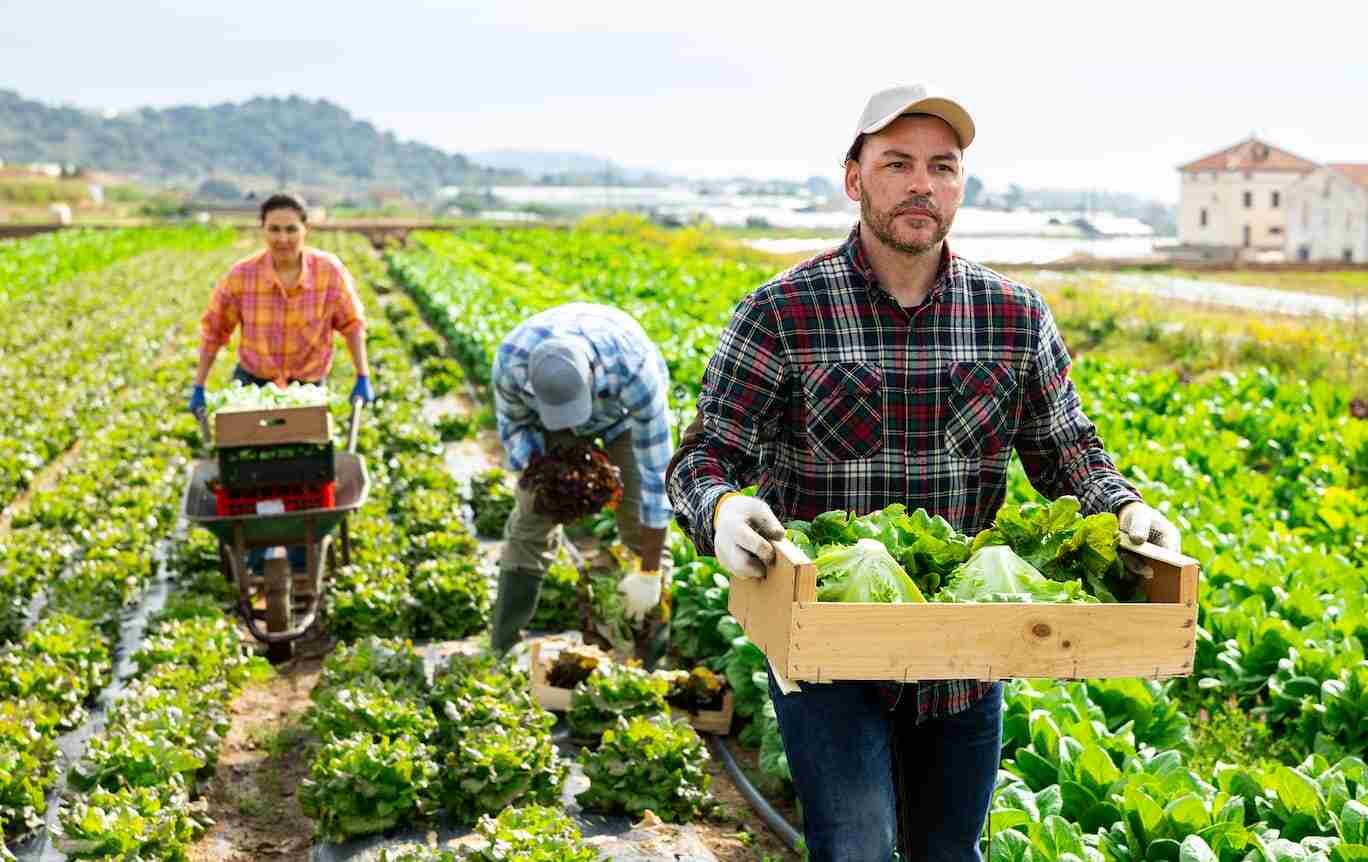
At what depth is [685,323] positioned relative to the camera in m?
16.9

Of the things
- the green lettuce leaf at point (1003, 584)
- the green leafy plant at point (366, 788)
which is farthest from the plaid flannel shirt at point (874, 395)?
the green leafy plant at point (366, 788)

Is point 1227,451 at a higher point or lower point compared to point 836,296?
lower


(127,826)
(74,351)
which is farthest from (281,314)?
(74,351)

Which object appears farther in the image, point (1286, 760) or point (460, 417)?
point (460, 417)

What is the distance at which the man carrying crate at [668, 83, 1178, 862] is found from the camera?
2.86 m

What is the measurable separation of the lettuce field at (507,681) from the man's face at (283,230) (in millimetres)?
1164

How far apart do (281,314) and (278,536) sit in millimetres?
1189

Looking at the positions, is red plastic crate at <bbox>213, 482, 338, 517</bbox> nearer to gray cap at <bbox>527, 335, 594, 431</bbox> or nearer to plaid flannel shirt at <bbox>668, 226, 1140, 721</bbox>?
gray cap at <bbox>527, 335, 594, 431</bbox>

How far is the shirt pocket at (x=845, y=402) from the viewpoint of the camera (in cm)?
297

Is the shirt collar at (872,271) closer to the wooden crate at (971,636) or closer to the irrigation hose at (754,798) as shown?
the wooden crate at (971,636)

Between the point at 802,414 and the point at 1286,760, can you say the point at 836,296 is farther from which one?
the point at 1286,760

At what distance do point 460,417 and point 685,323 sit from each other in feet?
16.4

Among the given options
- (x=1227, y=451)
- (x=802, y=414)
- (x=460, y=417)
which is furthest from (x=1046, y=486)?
(x=460, y=417)

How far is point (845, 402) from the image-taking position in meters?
2.97
